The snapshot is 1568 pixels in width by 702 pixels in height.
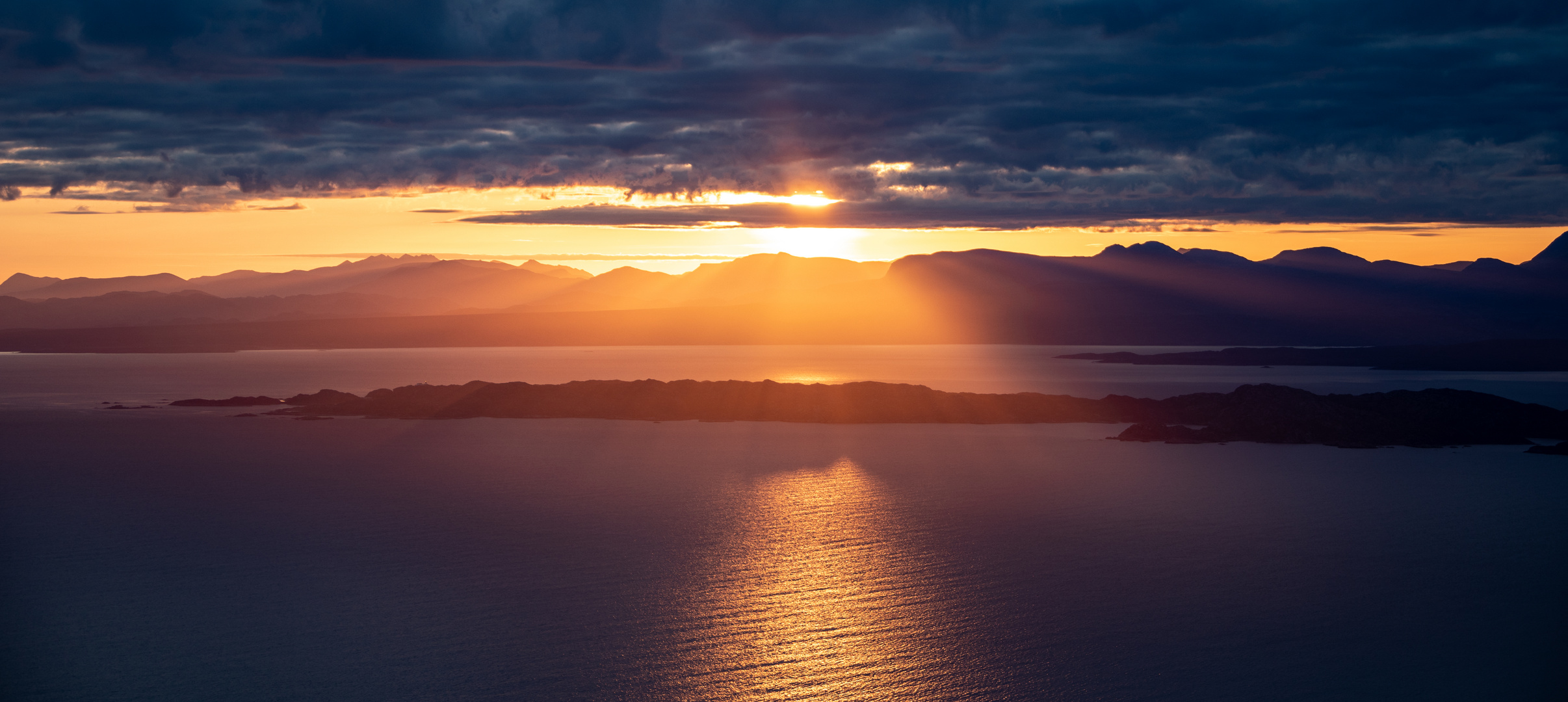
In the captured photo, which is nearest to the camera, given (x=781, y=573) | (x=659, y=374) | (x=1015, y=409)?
(x=781, y=573)

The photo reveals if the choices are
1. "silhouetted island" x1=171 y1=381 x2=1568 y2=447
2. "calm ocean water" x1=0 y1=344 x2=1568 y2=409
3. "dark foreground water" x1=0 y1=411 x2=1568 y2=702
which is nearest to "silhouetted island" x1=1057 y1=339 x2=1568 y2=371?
"calm ocean water" x1=0 y1=344 x2=1568 y2=409

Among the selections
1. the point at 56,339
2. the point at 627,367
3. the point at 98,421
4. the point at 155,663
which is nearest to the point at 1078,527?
the point at 155,663

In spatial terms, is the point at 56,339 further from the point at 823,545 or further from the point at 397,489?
the point at 823,545

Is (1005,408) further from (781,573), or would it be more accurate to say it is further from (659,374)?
(659,374)

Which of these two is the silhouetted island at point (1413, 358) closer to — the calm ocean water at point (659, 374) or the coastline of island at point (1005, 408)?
the calm ocean water at point (659, 374)

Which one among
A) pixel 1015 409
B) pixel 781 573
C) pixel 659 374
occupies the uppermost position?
pixel 781 573

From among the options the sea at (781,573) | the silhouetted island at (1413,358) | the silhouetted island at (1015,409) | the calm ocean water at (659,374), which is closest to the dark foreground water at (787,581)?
the sea at (781,573)

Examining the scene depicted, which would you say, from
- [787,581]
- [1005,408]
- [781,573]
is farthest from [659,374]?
[787,581]
